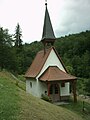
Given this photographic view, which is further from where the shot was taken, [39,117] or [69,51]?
[69,51]

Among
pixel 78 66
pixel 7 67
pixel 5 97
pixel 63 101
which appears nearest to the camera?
pixel 5 97

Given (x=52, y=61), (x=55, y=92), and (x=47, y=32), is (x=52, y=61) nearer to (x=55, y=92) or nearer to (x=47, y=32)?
(x=55, y=92)

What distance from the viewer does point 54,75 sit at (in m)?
29.7

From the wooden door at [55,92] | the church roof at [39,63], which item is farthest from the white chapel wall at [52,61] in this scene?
the wooden door at [55,92]

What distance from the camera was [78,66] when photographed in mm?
90438

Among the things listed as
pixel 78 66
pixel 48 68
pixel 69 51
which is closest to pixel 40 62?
pixel 48 68

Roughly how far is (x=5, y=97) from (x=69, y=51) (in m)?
98.4

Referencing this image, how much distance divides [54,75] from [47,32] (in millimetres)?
6796

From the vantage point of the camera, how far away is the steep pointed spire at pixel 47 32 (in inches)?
1302

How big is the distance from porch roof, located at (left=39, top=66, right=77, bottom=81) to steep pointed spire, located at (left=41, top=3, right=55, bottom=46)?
13.0 ft

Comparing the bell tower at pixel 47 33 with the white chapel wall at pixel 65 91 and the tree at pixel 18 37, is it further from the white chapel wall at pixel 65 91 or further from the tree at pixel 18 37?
the tree at pixel 18 37

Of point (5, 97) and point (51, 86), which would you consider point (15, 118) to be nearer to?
point (5, 97)

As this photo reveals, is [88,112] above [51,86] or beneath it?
beneath

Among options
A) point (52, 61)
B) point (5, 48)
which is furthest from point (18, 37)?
point (52, 61)
